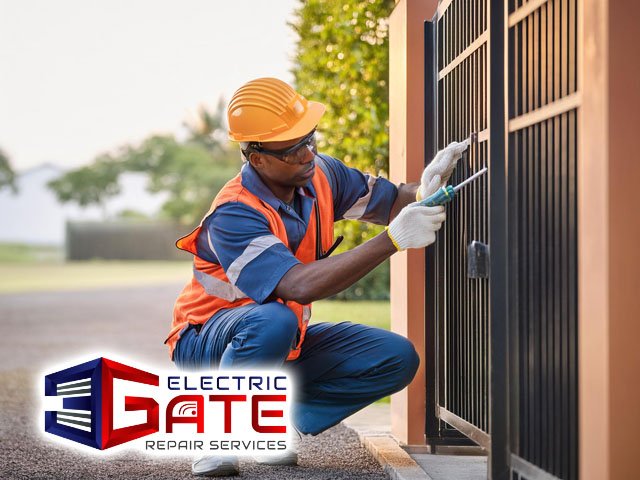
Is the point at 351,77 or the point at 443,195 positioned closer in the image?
the point at 443,195

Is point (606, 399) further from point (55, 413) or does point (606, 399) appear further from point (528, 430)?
point (55, 413)

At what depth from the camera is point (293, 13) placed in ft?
32.6

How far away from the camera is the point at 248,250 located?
436 cm

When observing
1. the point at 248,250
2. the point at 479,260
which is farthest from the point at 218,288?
the point at 479,260

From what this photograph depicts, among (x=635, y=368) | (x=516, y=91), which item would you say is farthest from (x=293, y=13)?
(x=635, y=368)

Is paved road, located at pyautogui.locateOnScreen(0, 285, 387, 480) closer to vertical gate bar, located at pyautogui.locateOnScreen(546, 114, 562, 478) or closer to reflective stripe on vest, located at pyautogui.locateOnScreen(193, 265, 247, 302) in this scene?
reflective stripe on vest, located at pyautogui.locateOnScreen(193, 265, 247, 302)

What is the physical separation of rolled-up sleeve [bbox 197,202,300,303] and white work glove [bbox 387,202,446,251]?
16.5 inches

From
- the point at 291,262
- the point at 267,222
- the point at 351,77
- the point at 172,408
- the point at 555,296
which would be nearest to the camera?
the point at 555,296

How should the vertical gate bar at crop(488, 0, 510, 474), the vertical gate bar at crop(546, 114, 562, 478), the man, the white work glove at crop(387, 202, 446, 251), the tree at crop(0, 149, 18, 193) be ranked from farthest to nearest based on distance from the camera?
the tree at crop(0, 149, 18, 193)
the man
the white work glove at crop(387, 202, 446, 251)
the vertical gate bar at crop(488, 0, 510, 474)
the vertical gate bar at crop(546, 114, 562, 478)

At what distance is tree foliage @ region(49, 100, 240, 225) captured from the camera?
2202 inches

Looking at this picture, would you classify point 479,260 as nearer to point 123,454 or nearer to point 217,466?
point 217,466

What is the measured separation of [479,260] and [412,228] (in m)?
0.32

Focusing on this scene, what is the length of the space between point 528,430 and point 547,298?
1.62 ft

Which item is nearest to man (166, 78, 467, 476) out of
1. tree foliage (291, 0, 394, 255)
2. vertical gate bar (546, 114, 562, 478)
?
vertical gate bar (546, 114, 562, 478)
